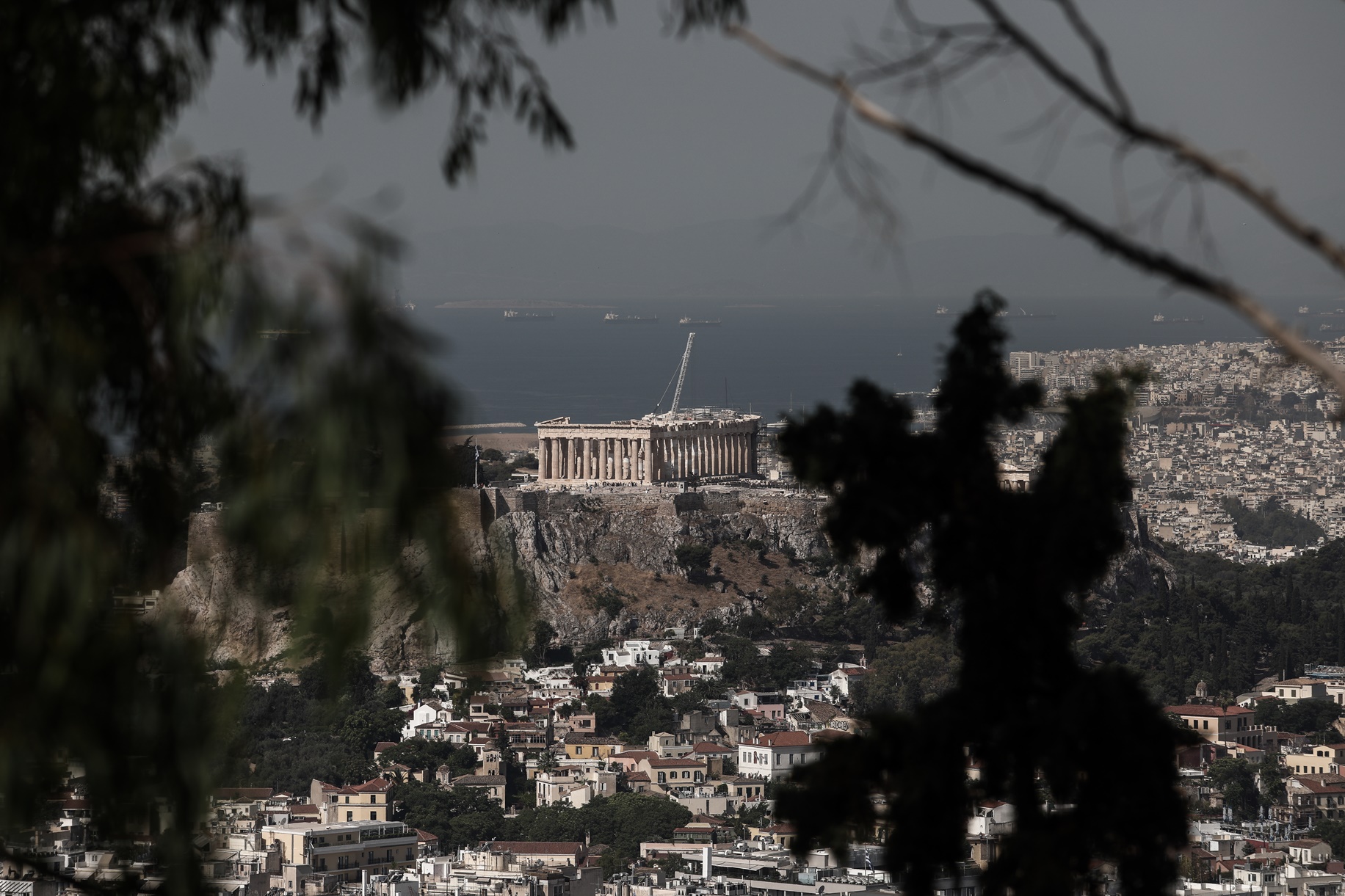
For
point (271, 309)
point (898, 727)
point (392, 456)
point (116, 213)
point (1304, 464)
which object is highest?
point (1304, 464)

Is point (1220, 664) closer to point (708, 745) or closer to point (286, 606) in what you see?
point (708, 745)

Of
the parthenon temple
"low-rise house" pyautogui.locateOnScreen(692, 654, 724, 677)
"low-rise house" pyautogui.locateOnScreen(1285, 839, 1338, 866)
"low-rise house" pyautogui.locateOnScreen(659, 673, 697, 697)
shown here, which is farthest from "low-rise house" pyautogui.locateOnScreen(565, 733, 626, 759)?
the parthenon temple

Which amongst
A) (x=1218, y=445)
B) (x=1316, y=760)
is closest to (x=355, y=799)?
(x=1316, y=760)

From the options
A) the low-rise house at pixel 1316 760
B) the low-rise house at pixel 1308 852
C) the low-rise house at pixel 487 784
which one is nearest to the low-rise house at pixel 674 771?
the low-rise house at pixel 487 784

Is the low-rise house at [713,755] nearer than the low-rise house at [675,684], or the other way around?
the low-rise house at [713,755]

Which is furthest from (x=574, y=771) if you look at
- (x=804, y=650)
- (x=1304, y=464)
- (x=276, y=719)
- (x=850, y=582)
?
(x=1304, y=464)

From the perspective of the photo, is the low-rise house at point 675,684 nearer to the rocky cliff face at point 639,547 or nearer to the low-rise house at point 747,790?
the rocky cliff face at point 639,547

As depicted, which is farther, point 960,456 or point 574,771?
point 574,771

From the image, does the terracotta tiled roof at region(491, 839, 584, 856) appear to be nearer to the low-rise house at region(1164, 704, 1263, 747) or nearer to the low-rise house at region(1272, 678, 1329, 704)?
the low-rise house at region(1164, 704, 1263, 747)
